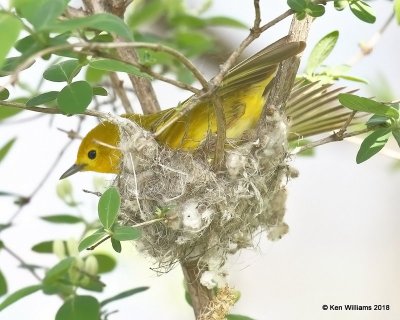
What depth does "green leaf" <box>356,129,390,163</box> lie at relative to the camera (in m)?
2.58

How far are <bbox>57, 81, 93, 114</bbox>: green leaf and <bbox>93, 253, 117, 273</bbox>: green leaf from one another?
1080 mm

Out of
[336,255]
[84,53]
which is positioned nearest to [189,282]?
[84,53]

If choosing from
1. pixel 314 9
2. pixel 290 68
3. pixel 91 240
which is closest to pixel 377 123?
pixel 290 68

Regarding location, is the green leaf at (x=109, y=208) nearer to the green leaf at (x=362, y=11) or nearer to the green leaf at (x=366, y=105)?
the green leaf at (x=366, y=105)

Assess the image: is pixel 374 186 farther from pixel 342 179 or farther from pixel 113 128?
pixel 113 128

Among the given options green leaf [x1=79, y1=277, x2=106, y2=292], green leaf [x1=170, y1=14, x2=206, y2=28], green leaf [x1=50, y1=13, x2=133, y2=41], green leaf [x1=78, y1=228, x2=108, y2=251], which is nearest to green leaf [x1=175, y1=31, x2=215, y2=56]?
green leaf [x1=170, y1=14, x2=206, y2=28]

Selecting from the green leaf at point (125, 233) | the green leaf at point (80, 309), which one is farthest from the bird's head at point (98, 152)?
the green leaf at point (125, 233)

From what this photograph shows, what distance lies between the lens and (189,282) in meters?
2.99

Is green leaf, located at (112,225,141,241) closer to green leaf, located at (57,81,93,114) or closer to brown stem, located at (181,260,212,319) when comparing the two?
green leaf, located at (57,81,93,114)

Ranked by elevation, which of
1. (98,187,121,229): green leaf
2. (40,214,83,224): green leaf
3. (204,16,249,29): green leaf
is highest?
(204,16,249,29): green leaf

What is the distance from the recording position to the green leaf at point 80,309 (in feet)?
9.17

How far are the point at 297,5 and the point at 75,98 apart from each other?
2.26 feet

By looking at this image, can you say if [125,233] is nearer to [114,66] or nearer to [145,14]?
[114,66]

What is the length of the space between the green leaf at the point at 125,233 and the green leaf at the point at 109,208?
36 millimetres
